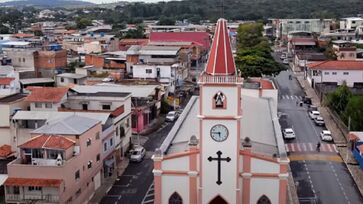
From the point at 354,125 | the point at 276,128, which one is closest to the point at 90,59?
the point at 354,125

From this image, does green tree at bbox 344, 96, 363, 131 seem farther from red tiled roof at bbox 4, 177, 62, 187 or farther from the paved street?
red tiled roof at bbox 4, 177, 62, 187

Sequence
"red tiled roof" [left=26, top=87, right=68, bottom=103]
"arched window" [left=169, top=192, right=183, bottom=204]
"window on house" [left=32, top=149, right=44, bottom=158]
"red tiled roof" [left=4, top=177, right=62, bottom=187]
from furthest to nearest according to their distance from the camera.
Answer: "red tiled roof" [left=26, top=87, right=68, bottom=103]
"window on house" [left=32, top=149, right=44, bottom=158]
"red tiled roof" [left=4, top=177, right=62, bottom=187]
"arched window" [left=169, top=192, right=183, bottom=204]

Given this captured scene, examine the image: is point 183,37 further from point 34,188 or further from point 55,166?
point 34,188

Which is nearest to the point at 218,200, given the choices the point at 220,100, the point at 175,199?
the point at 175,199

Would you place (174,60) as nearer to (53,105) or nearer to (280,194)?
(53,105)

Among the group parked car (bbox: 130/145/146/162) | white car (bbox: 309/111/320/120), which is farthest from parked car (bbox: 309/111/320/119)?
parked car (bbox: 130/145/146/162)

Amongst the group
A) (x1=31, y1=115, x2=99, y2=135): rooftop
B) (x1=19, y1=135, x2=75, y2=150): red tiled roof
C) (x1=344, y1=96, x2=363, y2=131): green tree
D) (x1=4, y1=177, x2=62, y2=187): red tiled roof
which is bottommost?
(x1=4, y1=177, x2=62, y2=187): red tiled roof

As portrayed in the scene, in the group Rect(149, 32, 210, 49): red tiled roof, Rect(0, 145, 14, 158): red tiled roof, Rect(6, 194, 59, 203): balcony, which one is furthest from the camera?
Rect(149, 32, 210, 49): red tiled roof

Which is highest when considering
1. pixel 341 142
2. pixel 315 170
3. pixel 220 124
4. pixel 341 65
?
pixel 220 124
